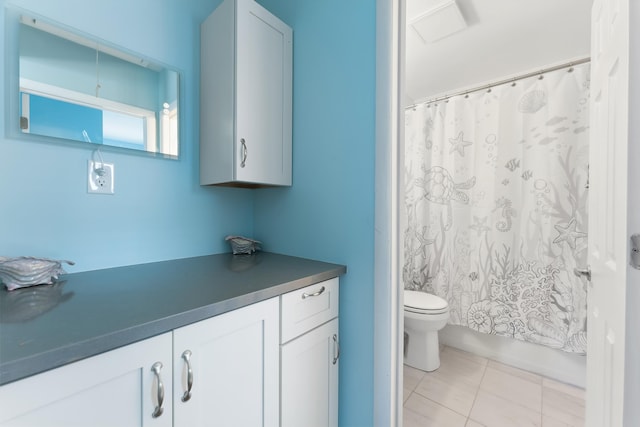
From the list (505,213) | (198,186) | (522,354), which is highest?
(198,186)

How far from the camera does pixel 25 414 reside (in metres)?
0.46

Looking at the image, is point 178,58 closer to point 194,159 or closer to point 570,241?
point 194,159

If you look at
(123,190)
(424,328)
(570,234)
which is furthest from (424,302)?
(123,190)

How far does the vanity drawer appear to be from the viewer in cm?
90

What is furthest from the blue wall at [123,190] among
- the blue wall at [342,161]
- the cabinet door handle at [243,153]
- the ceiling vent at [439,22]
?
the ceiling vent at [439,22]

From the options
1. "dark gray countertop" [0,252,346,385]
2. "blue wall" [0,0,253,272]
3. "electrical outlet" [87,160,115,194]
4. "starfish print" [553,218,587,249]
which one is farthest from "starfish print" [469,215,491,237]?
"electrical outlet" [87,160,115,194]

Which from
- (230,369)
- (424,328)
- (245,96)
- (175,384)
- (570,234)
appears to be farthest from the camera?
(424,328)

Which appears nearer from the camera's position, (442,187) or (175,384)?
(175,384)

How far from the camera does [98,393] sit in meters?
0.53

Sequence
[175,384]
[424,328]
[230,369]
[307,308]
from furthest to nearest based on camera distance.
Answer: [424,328], [307,308], [230,369], [175,384]

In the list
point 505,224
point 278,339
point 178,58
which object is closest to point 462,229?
point 505,224

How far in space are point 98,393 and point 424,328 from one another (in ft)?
5.87

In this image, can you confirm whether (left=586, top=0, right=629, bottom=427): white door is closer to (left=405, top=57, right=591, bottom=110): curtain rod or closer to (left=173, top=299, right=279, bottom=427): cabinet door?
(left=405, top=57, right=591, bottom=110): curtain rod

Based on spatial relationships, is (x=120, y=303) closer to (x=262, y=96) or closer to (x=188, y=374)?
(x=188, y=374)
